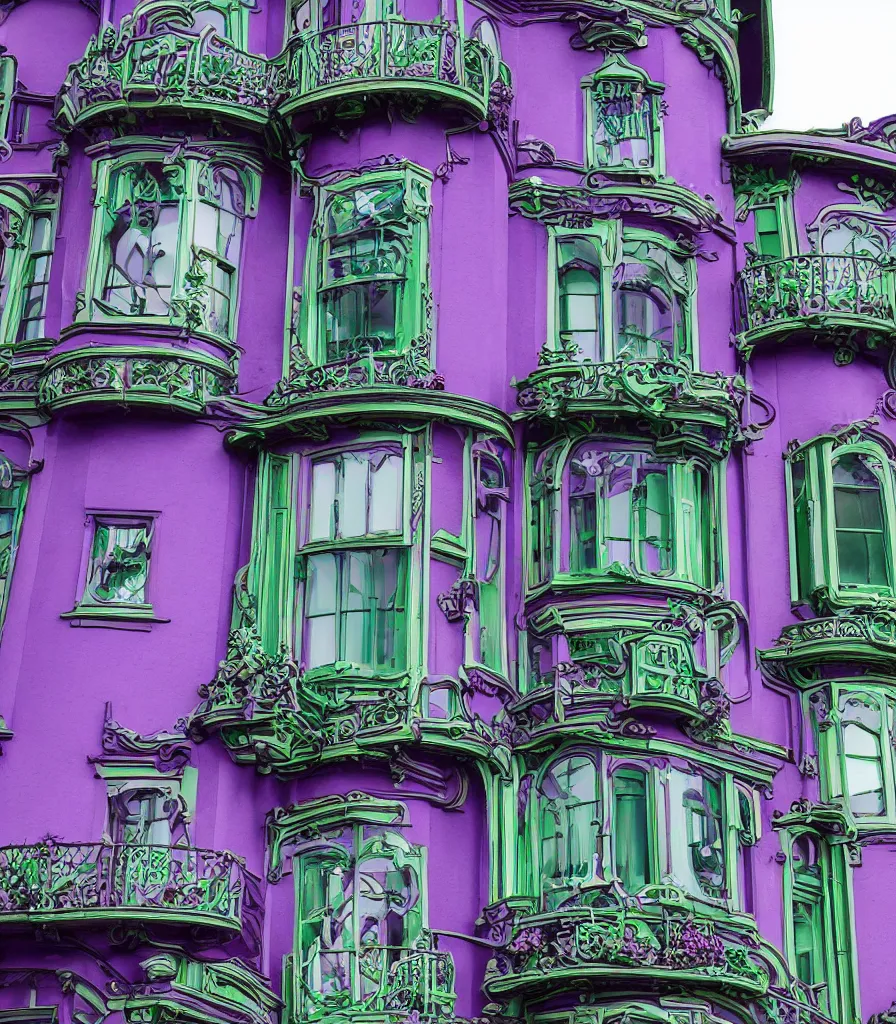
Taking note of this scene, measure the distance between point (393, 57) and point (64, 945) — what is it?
54.8 ft

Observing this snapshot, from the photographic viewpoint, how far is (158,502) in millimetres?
44344

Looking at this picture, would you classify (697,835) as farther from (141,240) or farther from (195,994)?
(141,240)

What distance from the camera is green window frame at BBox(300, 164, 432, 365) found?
149ft

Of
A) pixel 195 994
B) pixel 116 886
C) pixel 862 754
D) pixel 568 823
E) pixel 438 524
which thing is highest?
pixel 438 524

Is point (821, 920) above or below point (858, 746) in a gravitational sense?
below

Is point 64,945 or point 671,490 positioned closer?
point 64,945

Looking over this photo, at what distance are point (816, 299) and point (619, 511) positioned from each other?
602 cm

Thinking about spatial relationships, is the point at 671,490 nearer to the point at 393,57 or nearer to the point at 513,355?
the point at 513,355

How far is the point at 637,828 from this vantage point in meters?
42.7

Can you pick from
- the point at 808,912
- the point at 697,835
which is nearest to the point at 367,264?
the point at 697,835

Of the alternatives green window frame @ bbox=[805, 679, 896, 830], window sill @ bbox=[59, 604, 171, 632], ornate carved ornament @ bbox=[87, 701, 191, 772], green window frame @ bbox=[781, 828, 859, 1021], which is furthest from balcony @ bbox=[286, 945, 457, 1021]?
green window frame @ bbox=[805, 679, 896, 830]

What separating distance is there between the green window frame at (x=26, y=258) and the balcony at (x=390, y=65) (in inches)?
207

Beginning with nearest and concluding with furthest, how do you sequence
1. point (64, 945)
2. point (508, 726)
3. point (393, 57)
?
point (64, 945) → point (508, 726) → point (393, 57)

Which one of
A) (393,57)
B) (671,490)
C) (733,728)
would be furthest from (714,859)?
(393,57)
